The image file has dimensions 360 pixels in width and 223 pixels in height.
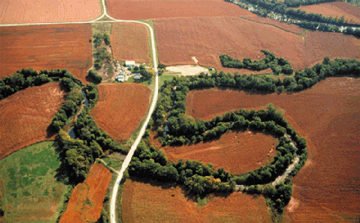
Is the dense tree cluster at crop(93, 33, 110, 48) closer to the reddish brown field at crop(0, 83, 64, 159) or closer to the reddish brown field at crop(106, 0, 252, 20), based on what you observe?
the reddish brown field at crop(106, 0, 252, 20)

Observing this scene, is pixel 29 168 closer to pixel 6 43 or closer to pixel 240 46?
pixel 6 43

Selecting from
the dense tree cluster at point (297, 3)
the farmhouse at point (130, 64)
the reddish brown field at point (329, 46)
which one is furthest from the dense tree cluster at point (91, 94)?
the dense tree cluster at point (297, 3)

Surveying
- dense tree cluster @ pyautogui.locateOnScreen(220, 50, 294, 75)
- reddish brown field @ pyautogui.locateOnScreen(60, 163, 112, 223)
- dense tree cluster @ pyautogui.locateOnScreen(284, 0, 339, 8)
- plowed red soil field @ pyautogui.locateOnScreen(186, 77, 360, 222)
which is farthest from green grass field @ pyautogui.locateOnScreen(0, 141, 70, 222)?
dense tree cluster @ pyautogui.locateOnScreen(284, 0, 339, 8)

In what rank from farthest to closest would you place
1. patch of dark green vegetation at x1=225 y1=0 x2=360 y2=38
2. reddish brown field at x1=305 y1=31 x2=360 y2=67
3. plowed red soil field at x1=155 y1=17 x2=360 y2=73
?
patch of dark green vegetation at x1=225 y1=0 x2=360 y2=38, reddish brown field at x1=305 y1=31 x2=360 y2=67, plowed red soil field at x1=155 y1=17 x2=360 y2=73

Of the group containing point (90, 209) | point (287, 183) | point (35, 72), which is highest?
point (35, 72)

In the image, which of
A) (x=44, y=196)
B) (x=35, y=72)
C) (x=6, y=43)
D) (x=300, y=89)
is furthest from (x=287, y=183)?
(x=6, y=43)

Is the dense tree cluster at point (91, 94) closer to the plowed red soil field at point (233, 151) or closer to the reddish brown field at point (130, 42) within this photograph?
the reddish brown field at point (130, 42)
